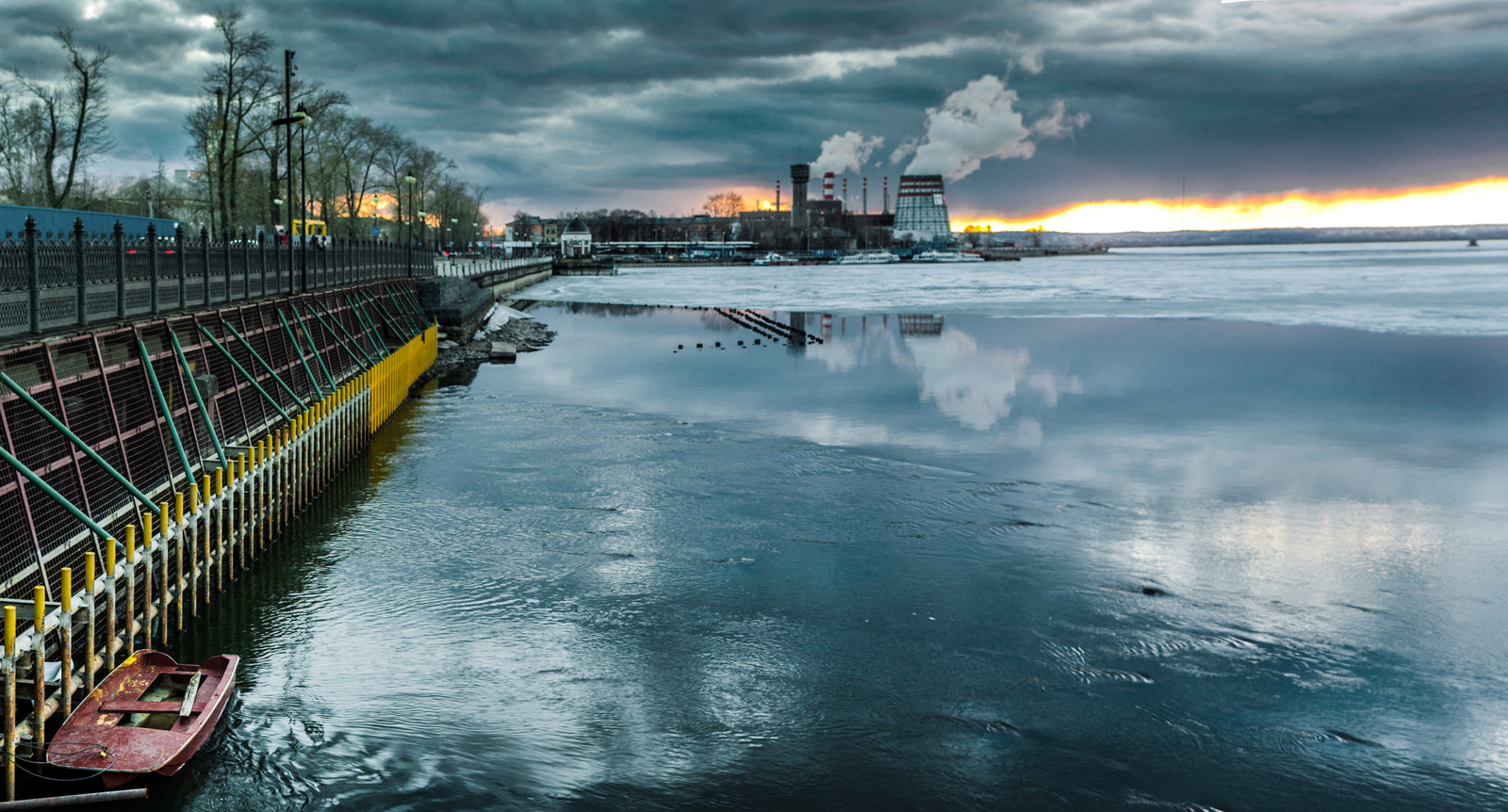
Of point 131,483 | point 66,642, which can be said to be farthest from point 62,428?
point 66,642

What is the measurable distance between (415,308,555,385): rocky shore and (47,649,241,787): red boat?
84.6 feet

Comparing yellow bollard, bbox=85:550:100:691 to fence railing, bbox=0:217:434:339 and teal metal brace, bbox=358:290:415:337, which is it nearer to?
fence railing, bbox=0:217:434:339

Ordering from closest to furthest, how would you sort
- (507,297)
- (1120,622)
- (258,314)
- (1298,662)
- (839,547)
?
(1298,662) < (1120,622) < (839,547) < (258,314) < (507,297)

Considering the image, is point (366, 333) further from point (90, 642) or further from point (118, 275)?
point (90, 642)

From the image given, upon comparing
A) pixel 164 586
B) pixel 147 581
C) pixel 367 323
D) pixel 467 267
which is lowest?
pixel 164 586

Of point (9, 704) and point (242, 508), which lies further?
point (242, 508)

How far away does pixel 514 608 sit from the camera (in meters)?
13.6

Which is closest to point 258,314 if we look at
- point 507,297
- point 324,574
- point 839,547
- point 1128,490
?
point 324,574

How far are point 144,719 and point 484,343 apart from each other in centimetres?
3815

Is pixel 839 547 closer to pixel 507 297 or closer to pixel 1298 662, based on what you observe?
pixel 1298 662

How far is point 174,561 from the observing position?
13906mm

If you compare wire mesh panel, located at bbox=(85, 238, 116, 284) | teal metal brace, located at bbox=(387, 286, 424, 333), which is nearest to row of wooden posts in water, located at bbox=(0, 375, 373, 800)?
wire mesh panel, located at bbox=(85, 238, 116, 284)

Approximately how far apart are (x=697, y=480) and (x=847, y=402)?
12.4 metres

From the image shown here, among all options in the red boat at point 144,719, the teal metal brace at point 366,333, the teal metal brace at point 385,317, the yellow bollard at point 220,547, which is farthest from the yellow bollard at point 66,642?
the teal metal brace at point 385,317
